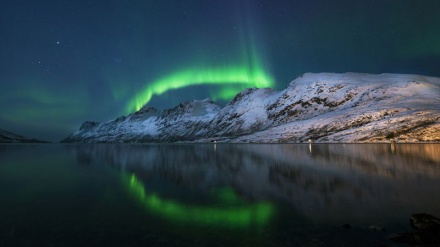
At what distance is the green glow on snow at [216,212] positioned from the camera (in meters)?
16.6

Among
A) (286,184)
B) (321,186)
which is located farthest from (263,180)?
(321,186)

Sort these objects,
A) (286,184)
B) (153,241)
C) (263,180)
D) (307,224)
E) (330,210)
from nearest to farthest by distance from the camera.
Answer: (153,241), (307,224), (330,210), (286,184), (263,180)

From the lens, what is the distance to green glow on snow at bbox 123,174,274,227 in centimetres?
1664

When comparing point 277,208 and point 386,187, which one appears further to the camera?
point 386,187

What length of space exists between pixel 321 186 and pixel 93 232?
67.9 feet

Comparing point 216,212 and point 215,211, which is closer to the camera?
point 216,212

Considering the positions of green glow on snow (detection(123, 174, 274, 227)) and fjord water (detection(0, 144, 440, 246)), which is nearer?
fjord water (detection(0, 144, 440, 246))

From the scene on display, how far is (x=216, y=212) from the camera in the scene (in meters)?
18.8

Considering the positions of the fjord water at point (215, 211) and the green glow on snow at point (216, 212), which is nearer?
the fjord water at point (215, 211)

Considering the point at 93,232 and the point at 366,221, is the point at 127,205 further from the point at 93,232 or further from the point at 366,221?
the point at 366,221

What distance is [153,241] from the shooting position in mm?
13188

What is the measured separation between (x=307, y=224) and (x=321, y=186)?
12.5 meters

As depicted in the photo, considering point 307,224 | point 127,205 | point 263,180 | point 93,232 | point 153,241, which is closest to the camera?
point 153,241

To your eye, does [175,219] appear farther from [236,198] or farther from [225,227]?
[236,198]
